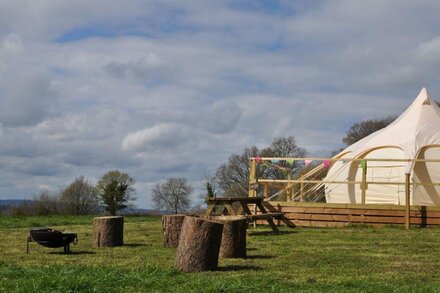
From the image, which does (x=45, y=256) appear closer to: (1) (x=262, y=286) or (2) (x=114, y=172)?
(1) (x=262, y=286)

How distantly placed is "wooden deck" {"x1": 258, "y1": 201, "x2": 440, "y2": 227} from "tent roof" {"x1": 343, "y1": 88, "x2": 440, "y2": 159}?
2969 mm

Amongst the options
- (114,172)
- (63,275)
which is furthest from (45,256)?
(114,172)

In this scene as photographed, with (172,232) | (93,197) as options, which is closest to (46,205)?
(93,197)

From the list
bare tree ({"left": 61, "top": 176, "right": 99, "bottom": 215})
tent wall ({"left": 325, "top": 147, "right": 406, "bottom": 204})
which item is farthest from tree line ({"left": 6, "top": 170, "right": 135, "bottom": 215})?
tent wall ({"left": 325, "top": 147, "right": 406, "bottom": 204})

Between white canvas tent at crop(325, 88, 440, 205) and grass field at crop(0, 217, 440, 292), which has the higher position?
white canvas tent at crop(325, 88, 440, 205)

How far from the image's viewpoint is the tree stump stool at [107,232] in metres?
14.4

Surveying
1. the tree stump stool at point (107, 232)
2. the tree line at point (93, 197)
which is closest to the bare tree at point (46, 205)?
the tree line at point (93, 197)

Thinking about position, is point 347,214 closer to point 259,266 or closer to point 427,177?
point 427,177

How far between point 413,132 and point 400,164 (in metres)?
1.30

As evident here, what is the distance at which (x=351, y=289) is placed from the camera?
825cm

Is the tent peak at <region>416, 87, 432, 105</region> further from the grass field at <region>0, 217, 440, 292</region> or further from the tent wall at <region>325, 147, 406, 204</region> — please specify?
the grass field at <region>0, 217, 440, 292</region>

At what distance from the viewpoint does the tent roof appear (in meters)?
22.5

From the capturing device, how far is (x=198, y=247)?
32.3 feet

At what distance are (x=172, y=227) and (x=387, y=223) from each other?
27.4 ft
